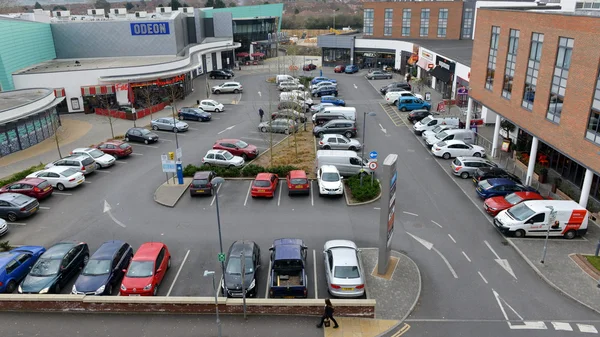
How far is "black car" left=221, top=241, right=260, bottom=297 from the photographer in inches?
660

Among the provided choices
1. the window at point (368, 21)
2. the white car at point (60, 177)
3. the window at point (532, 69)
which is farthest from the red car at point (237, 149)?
the window at point (368, 21)

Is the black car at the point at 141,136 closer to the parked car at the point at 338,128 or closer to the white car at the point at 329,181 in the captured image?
the parked car at the point at 338,128

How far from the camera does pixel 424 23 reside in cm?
6744

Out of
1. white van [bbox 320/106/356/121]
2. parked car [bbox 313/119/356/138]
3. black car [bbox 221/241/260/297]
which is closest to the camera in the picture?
black car [bbox 221/241/260/297]

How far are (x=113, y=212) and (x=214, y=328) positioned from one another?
12.0 meters

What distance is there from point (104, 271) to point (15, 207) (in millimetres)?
9522

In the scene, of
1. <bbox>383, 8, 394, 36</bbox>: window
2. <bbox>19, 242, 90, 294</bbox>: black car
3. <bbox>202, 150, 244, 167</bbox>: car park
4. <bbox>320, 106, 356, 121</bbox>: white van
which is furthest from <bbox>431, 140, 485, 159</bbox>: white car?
<bbox>383, 8, 394, 36</bbox>: window

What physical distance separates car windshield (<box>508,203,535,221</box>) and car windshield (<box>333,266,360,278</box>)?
929cm

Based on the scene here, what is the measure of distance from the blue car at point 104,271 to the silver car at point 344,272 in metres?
8.25

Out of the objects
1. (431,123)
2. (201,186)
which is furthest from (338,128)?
(201,186)

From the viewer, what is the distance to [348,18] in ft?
410

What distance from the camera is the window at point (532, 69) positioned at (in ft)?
86.8

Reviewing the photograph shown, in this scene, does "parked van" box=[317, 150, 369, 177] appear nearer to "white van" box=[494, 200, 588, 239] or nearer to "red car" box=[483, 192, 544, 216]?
"red car" box=[483, 192, 544, 216]

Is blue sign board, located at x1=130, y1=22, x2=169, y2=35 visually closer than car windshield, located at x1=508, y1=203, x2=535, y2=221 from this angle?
No
